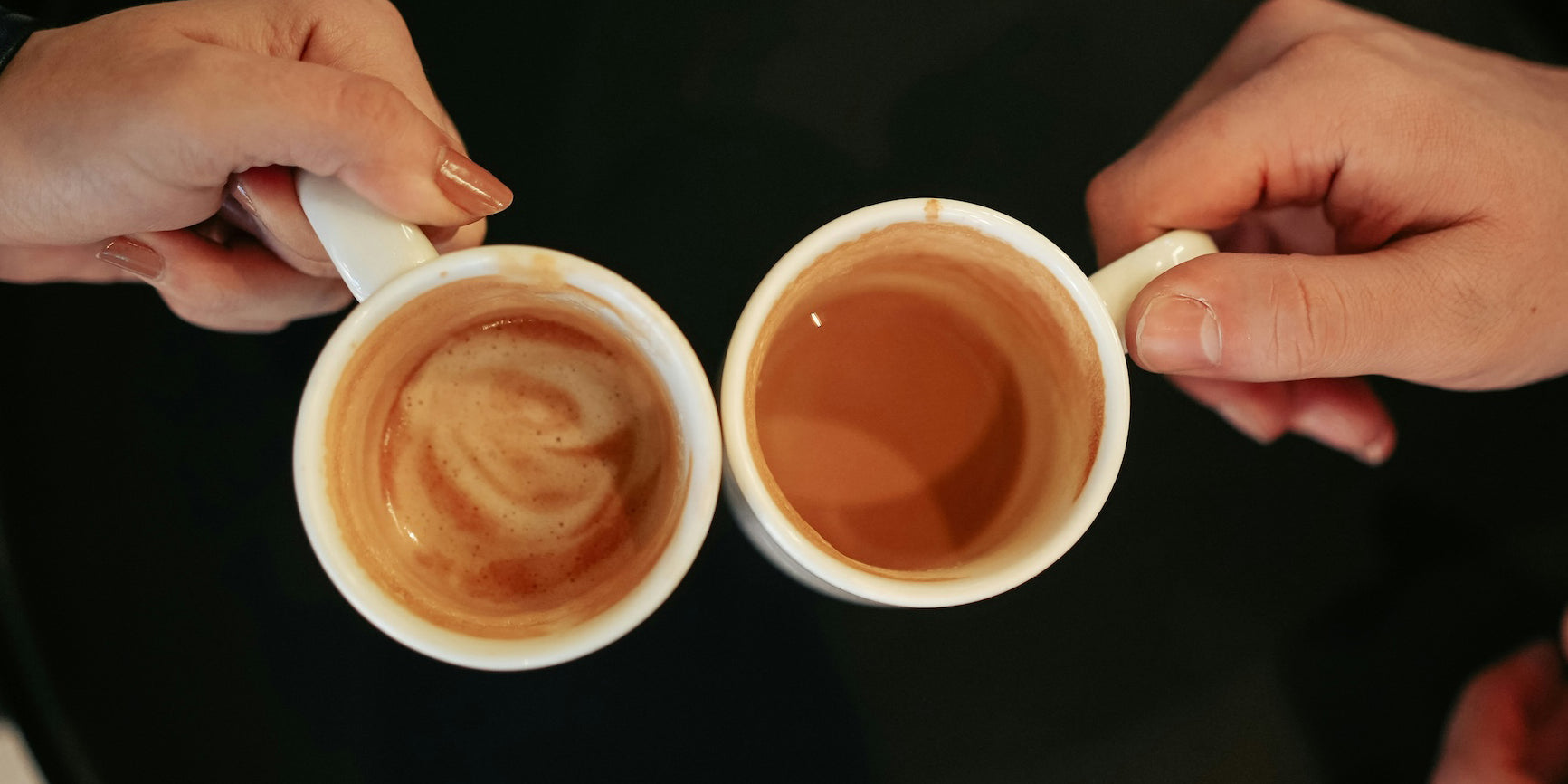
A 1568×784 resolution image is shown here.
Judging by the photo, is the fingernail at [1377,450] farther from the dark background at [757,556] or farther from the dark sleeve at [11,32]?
the dark sleeve at [11,32]

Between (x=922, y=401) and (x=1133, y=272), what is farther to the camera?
(x=922, y=401)

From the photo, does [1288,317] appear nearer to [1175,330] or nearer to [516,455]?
[1175,330]

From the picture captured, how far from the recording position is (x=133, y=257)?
879 mm

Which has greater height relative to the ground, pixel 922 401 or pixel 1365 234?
pixel 1365 234

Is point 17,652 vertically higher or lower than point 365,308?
lower

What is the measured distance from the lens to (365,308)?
0.68 meters

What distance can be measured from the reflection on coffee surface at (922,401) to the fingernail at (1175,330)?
0.20 feet

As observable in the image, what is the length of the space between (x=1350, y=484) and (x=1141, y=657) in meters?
0.33

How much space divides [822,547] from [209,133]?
1.94 feet

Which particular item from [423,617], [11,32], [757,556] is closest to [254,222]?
[11,32]

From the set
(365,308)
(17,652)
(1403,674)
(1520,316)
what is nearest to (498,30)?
(365,308)

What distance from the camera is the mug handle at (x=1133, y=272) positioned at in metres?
0.80

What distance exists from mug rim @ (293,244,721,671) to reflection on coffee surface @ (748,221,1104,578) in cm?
16

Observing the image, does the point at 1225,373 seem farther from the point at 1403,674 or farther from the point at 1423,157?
the point at 1403,674
